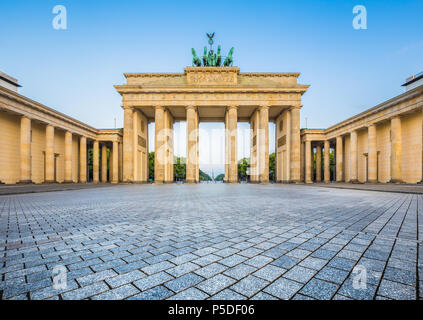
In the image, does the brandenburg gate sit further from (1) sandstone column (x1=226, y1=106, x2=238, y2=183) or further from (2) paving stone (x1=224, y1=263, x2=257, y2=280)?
(2) paving stone (x1=224, y1=263, x2=257, y2=280)

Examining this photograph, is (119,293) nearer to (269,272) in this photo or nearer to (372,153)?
(269,272)

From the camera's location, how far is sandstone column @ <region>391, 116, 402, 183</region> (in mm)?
21703

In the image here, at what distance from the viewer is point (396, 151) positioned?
22.0 m

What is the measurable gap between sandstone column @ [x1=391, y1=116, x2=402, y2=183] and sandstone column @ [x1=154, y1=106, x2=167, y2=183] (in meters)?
28.0

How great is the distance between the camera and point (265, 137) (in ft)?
97.7

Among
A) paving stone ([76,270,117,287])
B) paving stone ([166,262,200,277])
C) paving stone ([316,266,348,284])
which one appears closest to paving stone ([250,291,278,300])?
paving stone ([316,266,348,284])

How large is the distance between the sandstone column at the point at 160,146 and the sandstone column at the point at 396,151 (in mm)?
27972

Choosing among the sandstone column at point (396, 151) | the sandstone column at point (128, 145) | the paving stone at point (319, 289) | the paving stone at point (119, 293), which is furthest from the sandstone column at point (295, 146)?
the paving stone at point (119, 293)

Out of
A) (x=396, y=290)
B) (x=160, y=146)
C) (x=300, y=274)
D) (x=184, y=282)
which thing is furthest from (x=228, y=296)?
(x=160, y=146)

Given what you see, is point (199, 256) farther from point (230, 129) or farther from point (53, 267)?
point (230, 129)

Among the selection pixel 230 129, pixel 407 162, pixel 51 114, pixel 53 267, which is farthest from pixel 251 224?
pixel 51 114

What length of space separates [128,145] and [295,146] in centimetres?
2492

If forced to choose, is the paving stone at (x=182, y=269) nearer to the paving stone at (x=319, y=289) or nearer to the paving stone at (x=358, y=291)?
the paving stone at (x=319, y=289)
